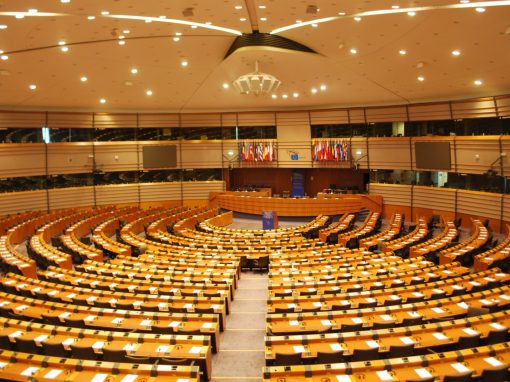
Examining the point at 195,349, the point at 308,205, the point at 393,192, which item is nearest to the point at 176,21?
the point at 195,349

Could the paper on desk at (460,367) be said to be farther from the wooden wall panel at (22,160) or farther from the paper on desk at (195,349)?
the wooden wall panel at (22,160)

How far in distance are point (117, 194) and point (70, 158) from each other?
395 cm

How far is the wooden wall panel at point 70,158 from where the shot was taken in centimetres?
2972

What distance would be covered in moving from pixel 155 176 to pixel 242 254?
1787 cm

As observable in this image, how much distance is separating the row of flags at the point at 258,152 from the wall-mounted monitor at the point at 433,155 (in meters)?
9.99

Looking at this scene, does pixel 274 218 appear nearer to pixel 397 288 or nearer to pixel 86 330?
pixel 397 288

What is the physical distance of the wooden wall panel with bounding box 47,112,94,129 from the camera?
2962 cm

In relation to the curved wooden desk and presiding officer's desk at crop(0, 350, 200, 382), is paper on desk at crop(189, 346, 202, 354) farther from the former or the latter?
the curved wooden desk

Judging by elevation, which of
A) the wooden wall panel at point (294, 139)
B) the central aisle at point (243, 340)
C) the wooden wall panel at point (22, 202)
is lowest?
the central aisle at point (243, 340)

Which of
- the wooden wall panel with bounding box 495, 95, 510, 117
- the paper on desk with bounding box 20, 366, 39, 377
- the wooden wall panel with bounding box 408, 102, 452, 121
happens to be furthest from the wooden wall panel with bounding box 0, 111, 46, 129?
the wooden wall panel with bounding box 495, 95, 510, 117

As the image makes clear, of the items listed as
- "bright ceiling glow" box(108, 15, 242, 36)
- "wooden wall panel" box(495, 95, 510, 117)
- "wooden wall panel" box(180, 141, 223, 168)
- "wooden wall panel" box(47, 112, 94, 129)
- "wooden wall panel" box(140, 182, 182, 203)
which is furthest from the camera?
"wooden wall panel" box(180, 141, 223, 168)

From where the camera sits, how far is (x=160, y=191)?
108 feet

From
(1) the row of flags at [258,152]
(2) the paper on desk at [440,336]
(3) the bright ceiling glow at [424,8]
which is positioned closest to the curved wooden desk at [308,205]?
(1) the row of flags at [258,152]

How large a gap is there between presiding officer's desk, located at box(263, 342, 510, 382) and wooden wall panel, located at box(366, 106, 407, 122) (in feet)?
77.4
